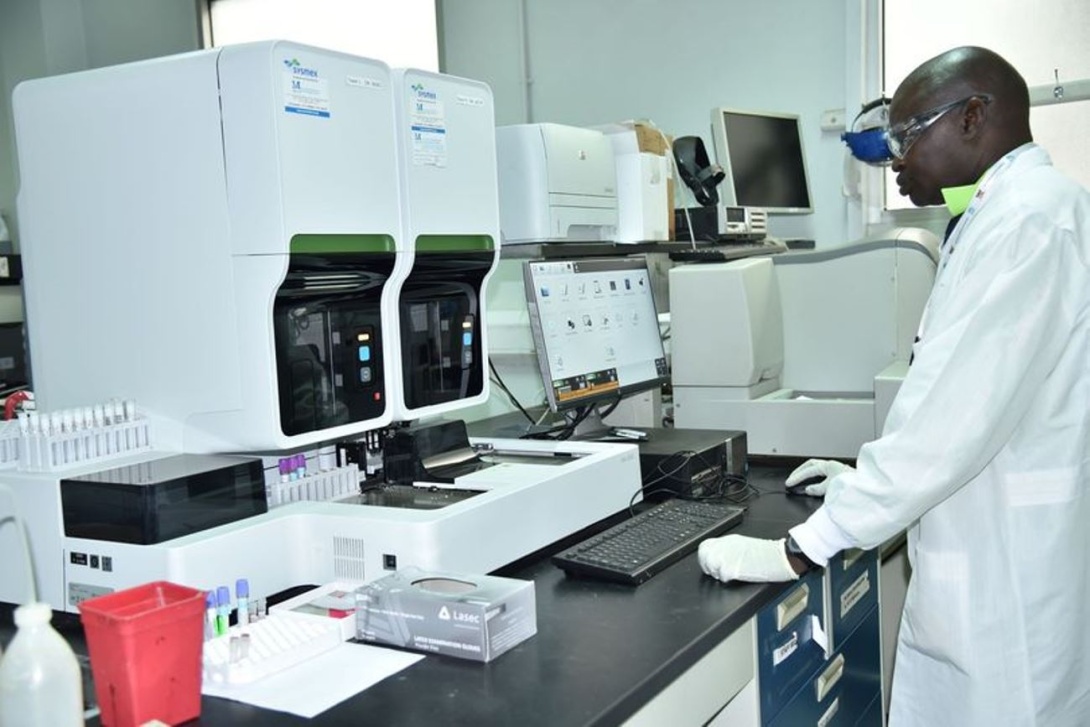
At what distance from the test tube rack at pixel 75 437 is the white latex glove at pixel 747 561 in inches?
33.6

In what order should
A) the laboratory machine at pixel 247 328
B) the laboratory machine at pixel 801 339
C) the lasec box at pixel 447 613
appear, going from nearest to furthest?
the lasec box at pixel 447 613, the laboratory machine at pixel 247 328, the laboratory machine at pixel 801 339

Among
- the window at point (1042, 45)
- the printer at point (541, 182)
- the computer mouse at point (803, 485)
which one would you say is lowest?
the computer mouse at point (803, 485)

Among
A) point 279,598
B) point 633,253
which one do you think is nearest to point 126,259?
point 279,598

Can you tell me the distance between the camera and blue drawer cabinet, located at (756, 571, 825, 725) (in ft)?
4.83

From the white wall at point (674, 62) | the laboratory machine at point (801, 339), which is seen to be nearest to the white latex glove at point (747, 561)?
the laboratory machine at point (801, 339)

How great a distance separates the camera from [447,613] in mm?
1196

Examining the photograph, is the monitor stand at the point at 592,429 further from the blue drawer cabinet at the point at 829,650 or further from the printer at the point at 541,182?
the blue drawer cabinet at the point at 829,650

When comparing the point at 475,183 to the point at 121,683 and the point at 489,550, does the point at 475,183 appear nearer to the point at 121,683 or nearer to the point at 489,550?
the point at 489,550

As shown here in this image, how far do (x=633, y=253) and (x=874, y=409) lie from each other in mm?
654

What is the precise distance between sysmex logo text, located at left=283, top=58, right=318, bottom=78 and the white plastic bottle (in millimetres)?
802

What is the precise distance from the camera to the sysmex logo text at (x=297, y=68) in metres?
1.39

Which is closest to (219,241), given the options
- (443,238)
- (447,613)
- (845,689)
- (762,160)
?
(443,238)

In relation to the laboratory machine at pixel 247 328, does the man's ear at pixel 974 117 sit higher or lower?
higher

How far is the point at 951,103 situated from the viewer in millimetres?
1538
